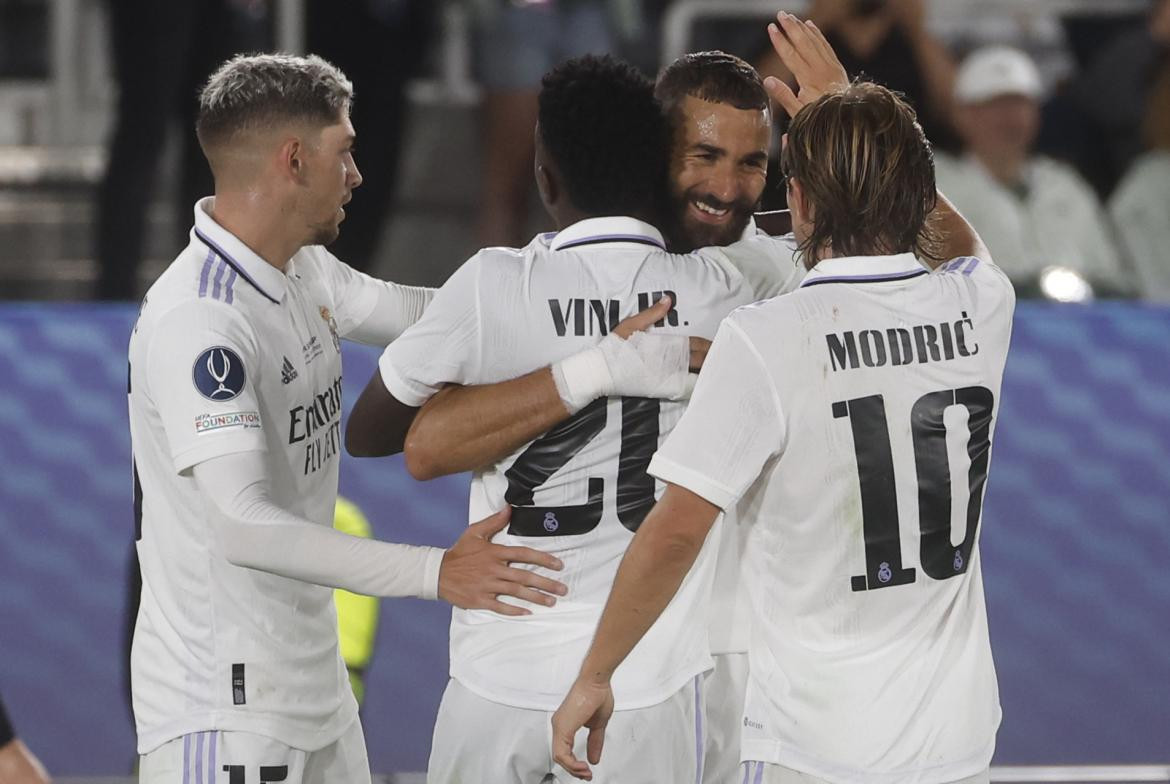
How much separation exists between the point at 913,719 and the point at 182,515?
122 cm

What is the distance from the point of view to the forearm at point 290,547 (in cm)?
240

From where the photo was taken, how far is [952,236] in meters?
2.66

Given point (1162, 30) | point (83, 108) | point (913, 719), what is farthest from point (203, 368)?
point (1162, 30)

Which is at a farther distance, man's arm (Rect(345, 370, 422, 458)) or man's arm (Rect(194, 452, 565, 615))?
man's arm (Rect(345, 370, 422, 458))

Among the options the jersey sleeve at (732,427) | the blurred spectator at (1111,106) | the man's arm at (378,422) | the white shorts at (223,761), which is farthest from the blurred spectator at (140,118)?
the jersey sleeve at (732,427)

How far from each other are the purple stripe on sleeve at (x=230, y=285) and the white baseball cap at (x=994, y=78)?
11.4 feet

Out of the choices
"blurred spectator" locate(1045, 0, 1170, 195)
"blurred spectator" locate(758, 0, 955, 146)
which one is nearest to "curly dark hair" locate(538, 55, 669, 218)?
"blurred spectator" locate(758, 0, 955, 146)

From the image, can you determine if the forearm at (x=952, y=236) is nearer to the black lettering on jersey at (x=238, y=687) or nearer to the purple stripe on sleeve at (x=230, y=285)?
the purple stripe on sleeve at (x=230, y=285)

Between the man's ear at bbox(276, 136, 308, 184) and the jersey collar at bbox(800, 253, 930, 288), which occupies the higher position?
the man's ear at bbox(276, 136, 308, 184)

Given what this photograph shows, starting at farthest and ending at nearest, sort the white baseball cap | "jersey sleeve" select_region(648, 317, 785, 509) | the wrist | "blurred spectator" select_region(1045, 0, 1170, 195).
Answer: "blurred spectator" select_region(1045, 0, 1170, 195), the white baseball cap, the wrist, "jersey sleeve" select_region(648, 317, 785, 509)

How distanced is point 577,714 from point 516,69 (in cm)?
352

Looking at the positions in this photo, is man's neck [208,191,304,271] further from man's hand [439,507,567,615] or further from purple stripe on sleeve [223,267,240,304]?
man's hand [439,507,567,615]

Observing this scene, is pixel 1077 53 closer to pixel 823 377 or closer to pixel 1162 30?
pixel 1162 30

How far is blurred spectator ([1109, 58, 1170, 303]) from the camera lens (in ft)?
17.1
